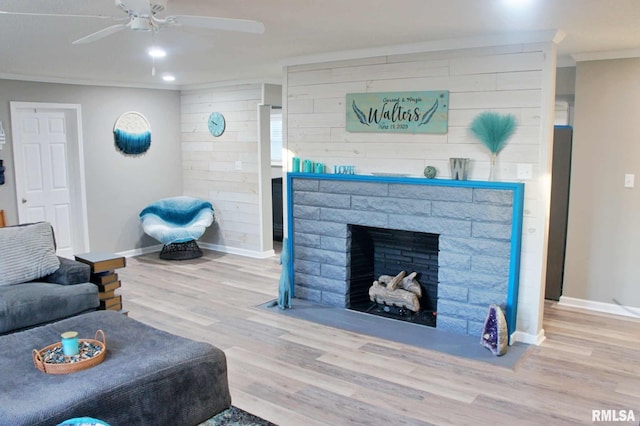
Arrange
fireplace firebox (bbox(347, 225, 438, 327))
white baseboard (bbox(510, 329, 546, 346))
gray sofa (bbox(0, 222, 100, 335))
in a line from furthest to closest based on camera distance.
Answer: fireplace firebox (bbox(347, 225, 438, 327))
white baseboard (bbox(510, 329, 546, 346))
gray sofa (bbox(0, 222, 100, 335))

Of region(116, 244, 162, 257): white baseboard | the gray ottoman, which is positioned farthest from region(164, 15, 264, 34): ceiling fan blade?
region(116, 244, 162, 257): white baseboard

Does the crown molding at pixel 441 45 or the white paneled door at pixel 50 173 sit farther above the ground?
the crown molding at pixel 441 45

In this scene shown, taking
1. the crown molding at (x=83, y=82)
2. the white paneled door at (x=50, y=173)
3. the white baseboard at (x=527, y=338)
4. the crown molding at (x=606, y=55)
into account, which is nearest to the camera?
the white baseboard at (x=527, y=338)

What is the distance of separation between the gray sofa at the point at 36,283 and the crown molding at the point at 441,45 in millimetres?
2574

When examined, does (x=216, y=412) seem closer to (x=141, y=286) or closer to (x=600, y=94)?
(x=141, y=286)

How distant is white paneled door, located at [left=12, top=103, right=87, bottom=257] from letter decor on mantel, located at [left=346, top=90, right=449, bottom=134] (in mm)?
3694

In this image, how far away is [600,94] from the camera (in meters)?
4.48

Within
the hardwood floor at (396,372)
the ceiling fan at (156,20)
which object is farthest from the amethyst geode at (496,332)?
the ceiling fan at (156,20)

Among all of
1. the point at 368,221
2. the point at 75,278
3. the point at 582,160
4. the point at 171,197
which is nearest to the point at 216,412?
the point at 75,278

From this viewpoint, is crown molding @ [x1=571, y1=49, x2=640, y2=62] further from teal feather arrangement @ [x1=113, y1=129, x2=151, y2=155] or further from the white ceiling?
teal feather arrangement @ [x1=113, y1=129, x2=151, y2=155]

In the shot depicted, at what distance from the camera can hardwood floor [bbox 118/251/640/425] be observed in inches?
115

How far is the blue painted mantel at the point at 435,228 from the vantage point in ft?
12.5

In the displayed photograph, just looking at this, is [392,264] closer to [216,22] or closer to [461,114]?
[461,114]

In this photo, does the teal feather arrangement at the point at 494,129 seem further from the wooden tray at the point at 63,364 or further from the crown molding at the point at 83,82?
the crown molding at the point at 83,82
